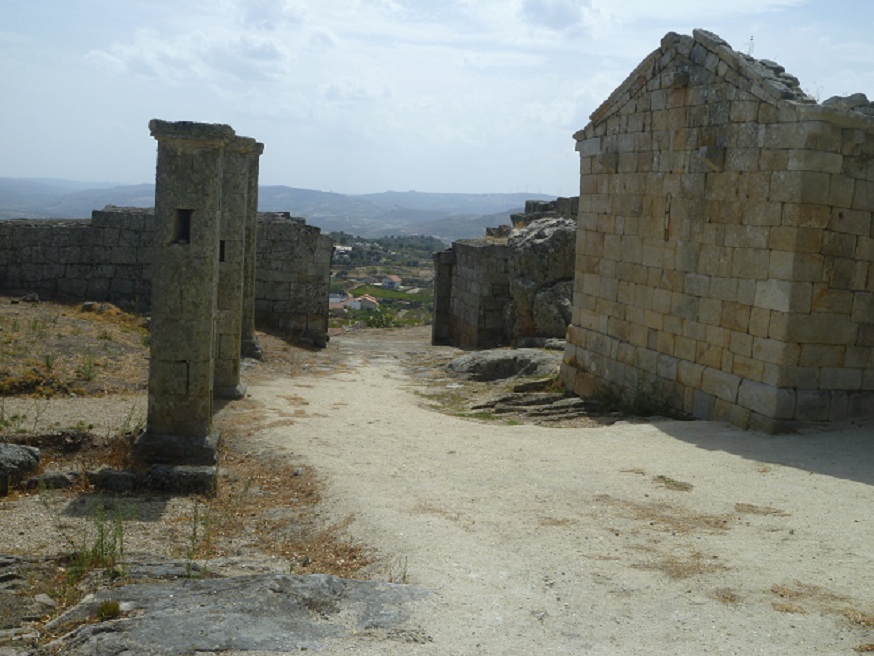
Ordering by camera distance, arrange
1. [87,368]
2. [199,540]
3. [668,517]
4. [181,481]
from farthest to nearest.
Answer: [87,368]
[181,481]
[668,517]
[199,540]

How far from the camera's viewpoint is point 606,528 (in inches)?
273

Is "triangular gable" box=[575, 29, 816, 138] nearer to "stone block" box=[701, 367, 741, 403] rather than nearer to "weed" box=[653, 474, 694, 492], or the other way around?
"stone block" box=[701, 367, 741, 403]

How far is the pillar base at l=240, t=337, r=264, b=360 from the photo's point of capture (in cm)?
1529

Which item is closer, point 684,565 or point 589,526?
point 684,565

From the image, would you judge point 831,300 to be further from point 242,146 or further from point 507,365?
point 242,146

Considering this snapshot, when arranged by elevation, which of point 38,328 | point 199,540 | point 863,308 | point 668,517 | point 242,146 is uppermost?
point 242,146

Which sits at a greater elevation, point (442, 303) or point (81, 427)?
point (442, 303)

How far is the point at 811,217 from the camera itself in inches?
369

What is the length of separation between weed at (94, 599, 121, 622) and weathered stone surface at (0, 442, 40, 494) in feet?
11.0

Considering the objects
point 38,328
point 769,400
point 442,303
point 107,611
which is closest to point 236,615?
point 107,611

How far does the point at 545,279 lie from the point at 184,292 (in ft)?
31.5

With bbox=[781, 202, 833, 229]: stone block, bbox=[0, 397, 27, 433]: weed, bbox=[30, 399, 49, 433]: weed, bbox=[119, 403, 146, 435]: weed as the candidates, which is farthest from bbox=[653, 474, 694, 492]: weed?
bbox=[0, 397, 27, 433]: weed

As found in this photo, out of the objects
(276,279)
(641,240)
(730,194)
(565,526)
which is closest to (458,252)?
(276,279)

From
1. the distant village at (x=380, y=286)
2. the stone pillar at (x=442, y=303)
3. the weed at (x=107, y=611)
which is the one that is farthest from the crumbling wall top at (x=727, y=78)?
the distant village at (x=380, y=286)
